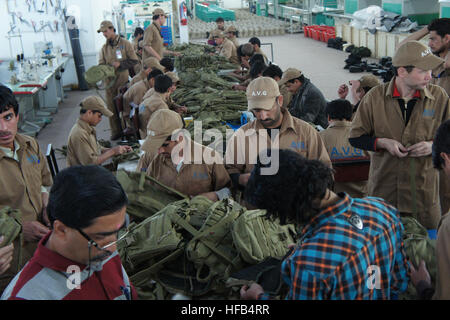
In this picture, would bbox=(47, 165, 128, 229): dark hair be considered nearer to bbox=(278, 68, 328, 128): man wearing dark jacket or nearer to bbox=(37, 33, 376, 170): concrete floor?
bbox=(278, 68, 328, 128): man wearing dark jacket

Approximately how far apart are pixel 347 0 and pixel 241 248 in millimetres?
16874

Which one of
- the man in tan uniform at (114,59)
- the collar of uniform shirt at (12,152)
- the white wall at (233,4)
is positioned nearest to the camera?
the collar of uniform shirt at (12,152)

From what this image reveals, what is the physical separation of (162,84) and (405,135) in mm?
3443

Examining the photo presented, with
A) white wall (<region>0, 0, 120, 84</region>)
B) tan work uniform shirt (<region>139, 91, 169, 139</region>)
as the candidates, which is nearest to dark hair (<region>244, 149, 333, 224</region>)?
tan work uniform shirt (<region>139, 91, 169, 139</region>)

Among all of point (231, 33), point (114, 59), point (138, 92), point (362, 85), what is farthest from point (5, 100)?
point (231, 33)

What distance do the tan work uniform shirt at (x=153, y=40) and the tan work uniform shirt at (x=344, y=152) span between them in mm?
6156

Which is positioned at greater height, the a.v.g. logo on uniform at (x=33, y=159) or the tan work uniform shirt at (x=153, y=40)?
the tan work uniform shirt at (x=153, y=40)

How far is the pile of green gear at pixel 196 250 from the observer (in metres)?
2.40

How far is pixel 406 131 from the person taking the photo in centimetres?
305

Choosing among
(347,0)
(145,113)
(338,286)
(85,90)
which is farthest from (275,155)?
(347,0)

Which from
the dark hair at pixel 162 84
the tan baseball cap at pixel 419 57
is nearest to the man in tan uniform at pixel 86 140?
the dark hair at pixel 162 84

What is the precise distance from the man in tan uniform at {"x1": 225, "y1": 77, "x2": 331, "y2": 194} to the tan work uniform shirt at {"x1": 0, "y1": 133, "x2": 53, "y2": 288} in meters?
1.40

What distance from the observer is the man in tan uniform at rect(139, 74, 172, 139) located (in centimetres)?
568

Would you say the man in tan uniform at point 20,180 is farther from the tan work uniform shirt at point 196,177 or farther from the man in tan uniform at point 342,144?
the man in tan uniform at point 342,144
